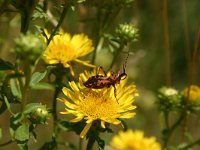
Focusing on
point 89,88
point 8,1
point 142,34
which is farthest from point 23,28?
point 142,34

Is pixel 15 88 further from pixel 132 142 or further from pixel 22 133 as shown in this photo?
pixel 132 142

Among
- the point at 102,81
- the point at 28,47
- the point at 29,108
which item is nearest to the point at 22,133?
the point at 29,108

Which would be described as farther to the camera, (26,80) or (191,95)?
(191,95)

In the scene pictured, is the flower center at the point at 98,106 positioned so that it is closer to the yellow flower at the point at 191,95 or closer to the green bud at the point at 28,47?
the green bud at the point at 28,47

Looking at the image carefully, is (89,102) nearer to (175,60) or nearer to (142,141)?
(142,141)

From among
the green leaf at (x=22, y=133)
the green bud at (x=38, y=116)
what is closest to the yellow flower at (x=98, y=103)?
the green bud at (x=38, y=116)

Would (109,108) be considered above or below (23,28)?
below
